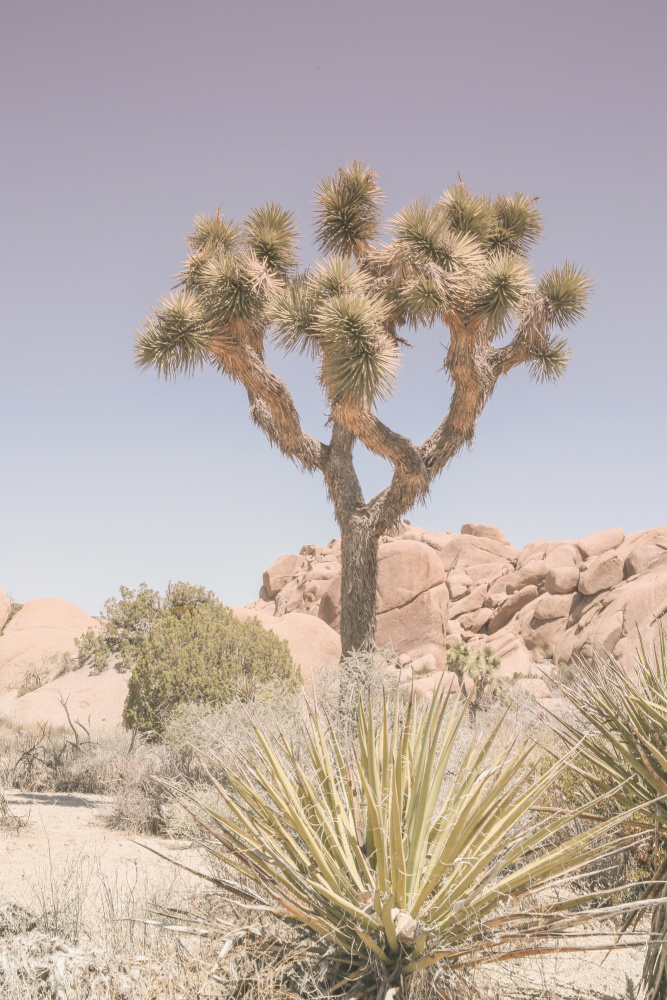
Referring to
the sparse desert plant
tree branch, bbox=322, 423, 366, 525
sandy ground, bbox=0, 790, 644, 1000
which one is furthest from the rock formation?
sandy ground, bbox=0, 790, 644, 1000

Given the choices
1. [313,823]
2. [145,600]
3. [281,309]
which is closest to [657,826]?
[313,823]

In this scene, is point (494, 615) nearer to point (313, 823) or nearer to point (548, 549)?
point (548, 549)

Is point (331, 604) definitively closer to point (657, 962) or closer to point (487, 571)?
point (487, 571)

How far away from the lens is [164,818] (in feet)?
22.6

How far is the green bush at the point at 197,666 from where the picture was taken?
10.4 m

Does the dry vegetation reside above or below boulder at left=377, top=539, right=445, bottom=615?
below

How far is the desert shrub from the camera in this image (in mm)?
16625

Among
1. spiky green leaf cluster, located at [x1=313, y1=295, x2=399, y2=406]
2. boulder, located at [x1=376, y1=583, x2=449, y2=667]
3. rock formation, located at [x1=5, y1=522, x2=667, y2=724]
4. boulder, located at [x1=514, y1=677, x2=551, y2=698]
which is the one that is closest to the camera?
spiky green leaf cluster, located at [x1=313, y1=295, x2=399, y2=406]

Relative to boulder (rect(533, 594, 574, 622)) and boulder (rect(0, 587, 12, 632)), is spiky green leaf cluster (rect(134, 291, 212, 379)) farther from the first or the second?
boulder (rect(533, 594, 574, 622))

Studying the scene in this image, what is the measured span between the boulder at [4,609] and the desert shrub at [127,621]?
293 inches

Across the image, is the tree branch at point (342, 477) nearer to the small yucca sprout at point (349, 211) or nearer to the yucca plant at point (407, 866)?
the small yucca sprout at point (349, 211)

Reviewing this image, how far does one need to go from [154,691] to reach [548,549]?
23723mm

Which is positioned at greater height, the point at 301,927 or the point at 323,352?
the point at 323,352

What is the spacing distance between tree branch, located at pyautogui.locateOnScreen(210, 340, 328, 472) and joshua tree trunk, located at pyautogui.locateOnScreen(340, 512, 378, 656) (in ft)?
4.12
